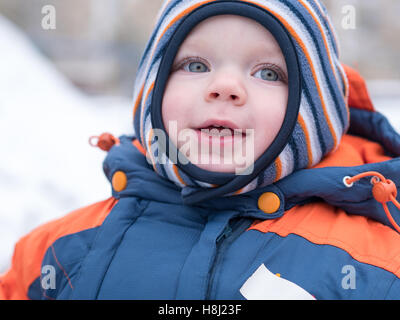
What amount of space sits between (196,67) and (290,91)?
16cm

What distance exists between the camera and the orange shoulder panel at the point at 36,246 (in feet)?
2.88

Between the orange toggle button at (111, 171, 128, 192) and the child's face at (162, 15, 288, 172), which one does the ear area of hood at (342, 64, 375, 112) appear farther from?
the orange toggle button at (111, 171, 128, 192)

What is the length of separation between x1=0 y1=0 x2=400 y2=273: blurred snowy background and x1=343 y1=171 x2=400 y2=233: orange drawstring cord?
0.34 metres

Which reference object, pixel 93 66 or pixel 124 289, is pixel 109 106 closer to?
pixel 93 66

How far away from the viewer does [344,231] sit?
75 centimetres

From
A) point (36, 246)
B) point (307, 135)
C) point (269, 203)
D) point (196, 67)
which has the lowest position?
point (36, 246)

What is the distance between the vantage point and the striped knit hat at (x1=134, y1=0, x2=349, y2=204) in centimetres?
76

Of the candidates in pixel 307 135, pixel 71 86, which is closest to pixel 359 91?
pixel 307 135

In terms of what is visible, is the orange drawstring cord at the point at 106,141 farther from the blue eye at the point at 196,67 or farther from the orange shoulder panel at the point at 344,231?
the orange shoulder panel at the point at 344,231

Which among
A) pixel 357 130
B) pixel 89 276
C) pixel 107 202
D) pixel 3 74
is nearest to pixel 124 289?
pixel 89 276

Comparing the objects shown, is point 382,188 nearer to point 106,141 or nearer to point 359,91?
point 359,91

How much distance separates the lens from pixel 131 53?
3314 mm

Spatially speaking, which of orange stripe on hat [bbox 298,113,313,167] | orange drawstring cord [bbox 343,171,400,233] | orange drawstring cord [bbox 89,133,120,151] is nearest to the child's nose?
orange stripe on hat [bbox 298,113,313,167]

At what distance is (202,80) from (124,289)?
0.35 metres
